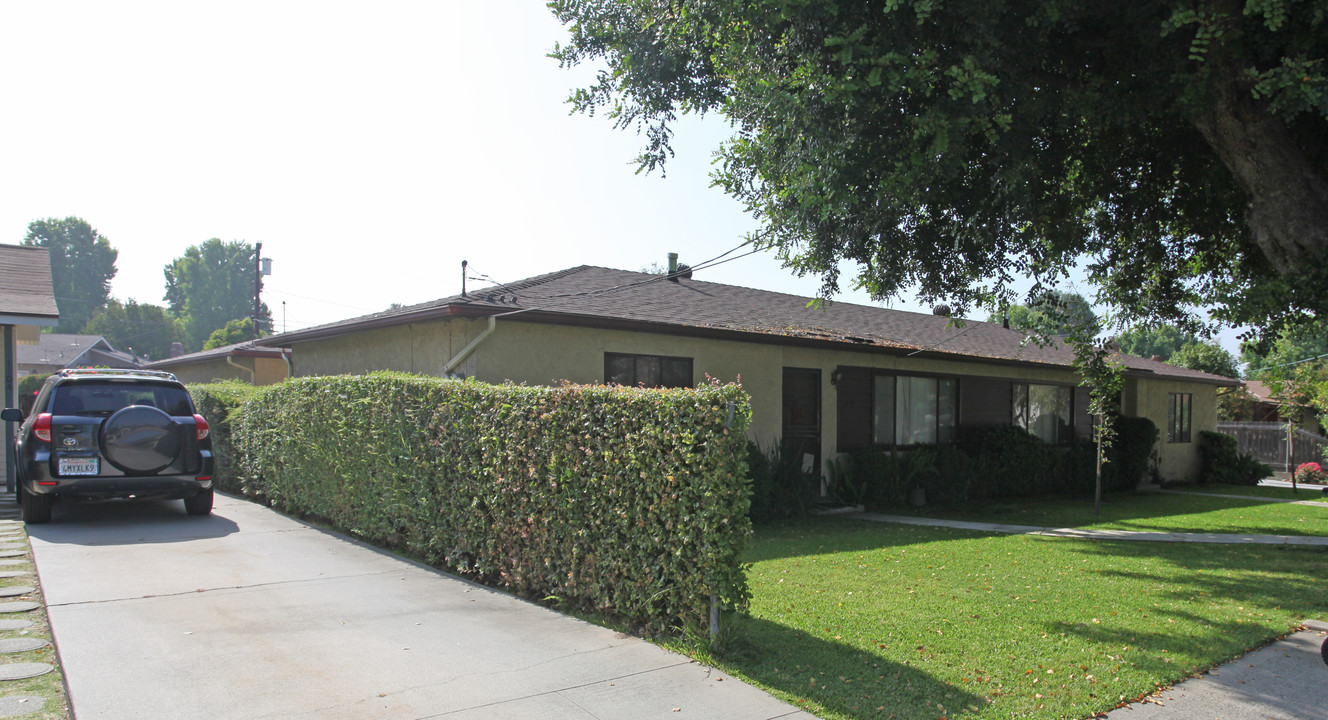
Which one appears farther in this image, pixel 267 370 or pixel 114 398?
pixel 267 370

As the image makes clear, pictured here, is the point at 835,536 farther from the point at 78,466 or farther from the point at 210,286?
the point at 210,286

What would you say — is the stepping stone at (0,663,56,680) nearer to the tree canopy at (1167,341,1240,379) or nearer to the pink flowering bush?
the pink flowering bush

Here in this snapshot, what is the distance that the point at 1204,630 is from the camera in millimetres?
6418

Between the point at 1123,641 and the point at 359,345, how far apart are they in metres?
12.0

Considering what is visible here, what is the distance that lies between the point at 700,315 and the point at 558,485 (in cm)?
753

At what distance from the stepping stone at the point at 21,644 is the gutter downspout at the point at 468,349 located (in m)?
5.90

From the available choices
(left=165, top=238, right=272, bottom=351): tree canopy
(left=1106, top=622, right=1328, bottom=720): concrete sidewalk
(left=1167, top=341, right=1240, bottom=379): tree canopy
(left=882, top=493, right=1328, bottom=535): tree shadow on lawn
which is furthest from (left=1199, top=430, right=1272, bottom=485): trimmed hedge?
(left=165, top=238, right=272, bottom=351): tree canopy

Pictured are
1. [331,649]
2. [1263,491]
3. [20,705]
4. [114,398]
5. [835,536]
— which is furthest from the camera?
[1263,491]

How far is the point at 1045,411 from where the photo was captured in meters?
19.6

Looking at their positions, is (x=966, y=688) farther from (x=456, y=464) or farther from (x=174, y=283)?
(x=174, y=283)

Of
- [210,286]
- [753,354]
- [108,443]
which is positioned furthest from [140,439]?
[210,286]

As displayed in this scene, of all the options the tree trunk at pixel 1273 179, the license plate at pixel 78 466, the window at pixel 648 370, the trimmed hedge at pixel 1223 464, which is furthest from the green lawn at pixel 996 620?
the trimmed hedge at pixel 1223 464

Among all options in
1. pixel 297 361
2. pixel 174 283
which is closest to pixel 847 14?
pixel 297 361

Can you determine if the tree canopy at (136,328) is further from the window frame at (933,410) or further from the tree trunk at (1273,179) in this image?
the tree trunk at (1273,179)
